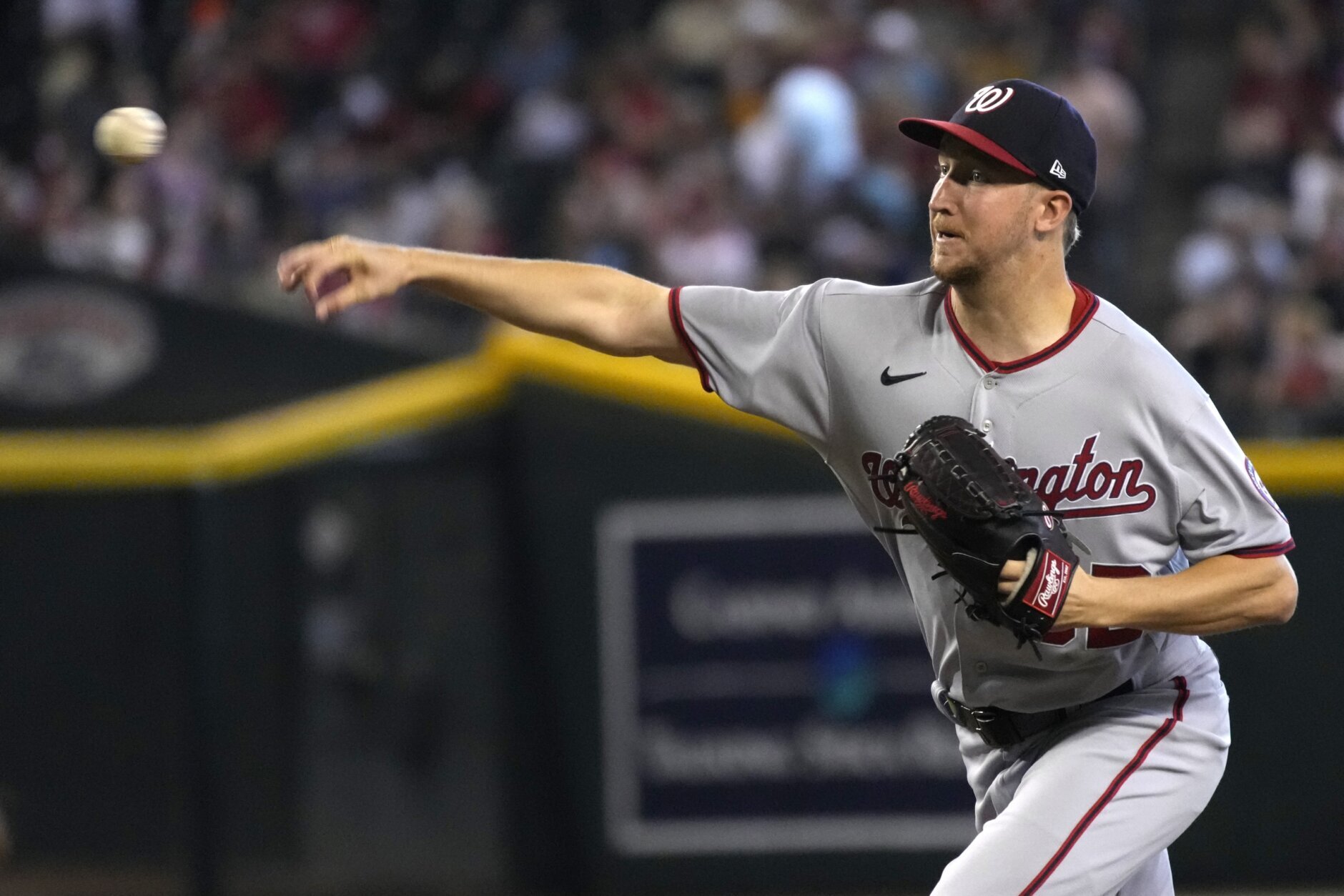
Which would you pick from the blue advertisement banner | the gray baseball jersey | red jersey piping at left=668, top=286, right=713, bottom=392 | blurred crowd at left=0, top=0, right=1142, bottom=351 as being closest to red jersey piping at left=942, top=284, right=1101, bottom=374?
the gray baseball jersey

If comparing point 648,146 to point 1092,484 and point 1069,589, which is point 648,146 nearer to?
point 1092,484

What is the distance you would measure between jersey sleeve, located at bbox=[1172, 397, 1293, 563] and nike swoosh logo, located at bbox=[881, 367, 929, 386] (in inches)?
19.2

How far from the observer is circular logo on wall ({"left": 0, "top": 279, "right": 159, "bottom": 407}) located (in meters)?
7.71

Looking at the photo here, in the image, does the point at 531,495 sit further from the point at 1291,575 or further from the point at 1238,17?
the point at 1238,17

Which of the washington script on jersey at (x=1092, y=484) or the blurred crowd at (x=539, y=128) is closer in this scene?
the washington script on jersey at (x=1092, y=484)

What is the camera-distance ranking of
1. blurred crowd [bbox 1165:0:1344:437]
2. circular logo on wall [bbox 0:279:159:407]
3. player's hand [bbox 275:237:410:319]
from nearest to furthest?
player's hand [bbox 275:237:410:319] < circular logo on wall [bbox 0:279:159:407] < blurred crowd [bbox 1165:0:1344:437]

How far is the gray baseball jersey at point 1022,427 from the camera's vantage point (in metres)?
3.38

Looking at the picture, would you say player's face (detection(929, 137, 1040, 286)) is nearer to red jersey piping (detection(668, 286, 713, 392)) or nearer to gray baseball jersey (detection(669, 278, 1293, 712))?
gray baseball jersey (detection(669, 278, 1293, 712))

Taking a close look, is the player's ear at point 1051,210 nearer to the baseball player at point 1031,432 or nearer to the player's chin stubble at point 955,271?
the baseball player at point 1031,432

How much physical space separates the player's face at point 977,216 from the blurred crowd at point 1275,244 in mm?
3765

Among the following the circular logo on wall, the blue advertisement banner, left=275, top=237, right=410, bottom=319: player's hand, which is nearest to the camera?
left=275, top=237, right=410, bottom=319: player's hand

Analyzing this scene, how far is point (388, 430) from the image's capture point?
7082 millimetres

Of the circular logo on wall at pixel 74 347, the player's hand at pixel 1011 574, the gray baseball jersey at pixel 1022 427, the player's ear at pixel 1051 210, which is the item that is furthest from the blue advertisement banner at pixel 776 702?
the player's hand at pixel 1011 574

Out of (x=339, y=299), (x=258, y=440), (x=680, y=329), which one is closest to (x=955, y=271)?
(x=680, y=329)
